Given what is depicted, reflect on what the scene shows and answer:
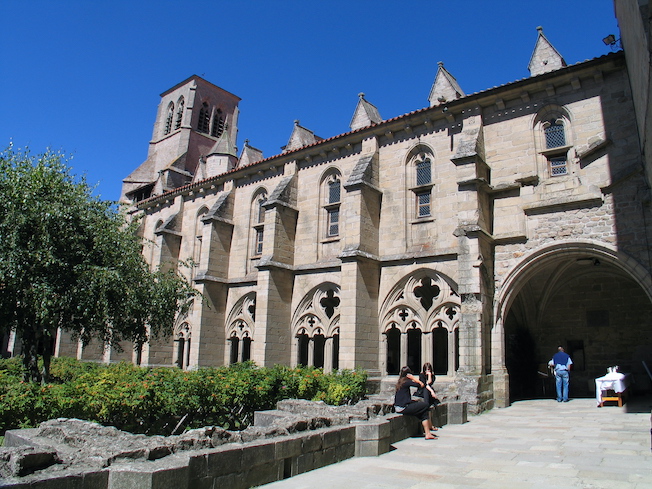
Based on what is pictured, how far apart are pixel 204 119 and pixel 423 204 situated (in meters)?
32.1

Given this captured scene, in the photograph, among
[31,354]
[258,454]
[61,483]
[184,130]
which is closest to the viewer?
[61,483]

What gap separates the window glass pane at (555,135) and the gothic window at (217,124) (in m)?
34.4

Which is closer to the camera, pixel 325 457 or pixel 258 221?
pixel 325 457

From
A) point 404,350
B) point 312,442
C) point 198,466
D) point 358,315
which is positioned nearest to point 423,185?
point 358,315

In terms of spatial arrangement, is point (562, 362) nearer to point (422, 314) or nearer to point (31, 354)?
point (422, 314)

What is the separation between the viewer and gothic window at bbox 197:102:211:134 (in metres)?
43.0

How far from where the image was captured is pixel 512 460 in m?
6.59

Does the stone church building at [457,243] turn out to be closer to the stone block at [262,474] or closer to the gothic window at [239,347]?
the gothic window at [239,347]

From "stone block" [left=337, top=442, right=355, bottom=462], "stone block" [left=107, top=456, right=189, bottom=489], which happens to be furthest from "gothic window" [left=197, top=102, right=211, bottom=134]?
"stone block" [left=107, top=456, right=189, bottom=489]

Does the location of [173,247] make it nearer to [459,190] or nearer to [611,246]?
[459,190]

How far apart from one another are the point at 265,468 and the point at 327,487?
2.30 feet

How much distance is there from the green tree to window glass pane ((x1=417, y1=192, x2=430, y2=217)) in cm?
855

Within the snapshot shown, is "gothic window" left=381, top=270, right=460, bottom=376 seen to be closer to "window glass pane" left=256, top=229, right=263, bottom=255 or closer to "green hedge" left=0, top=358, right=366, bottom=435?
"green hedge" left=0, top=358, right=366, bottom=435

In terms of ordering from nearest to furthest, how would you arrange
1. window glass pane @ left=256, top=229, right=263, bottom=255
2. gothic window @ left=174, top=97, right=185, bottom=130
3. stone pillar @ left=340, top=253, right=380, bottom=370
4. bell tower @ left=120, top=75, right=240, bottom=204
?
stone pillar @ left=340, top=253, right=380, bottom=370 < window glass pane @ left=256, top=229, right=263, bottom=255 < bell tower @ left=120, top=75, right=240, bottom=204 < gothic window @ left=174, top=97, right=185, bottom=130
